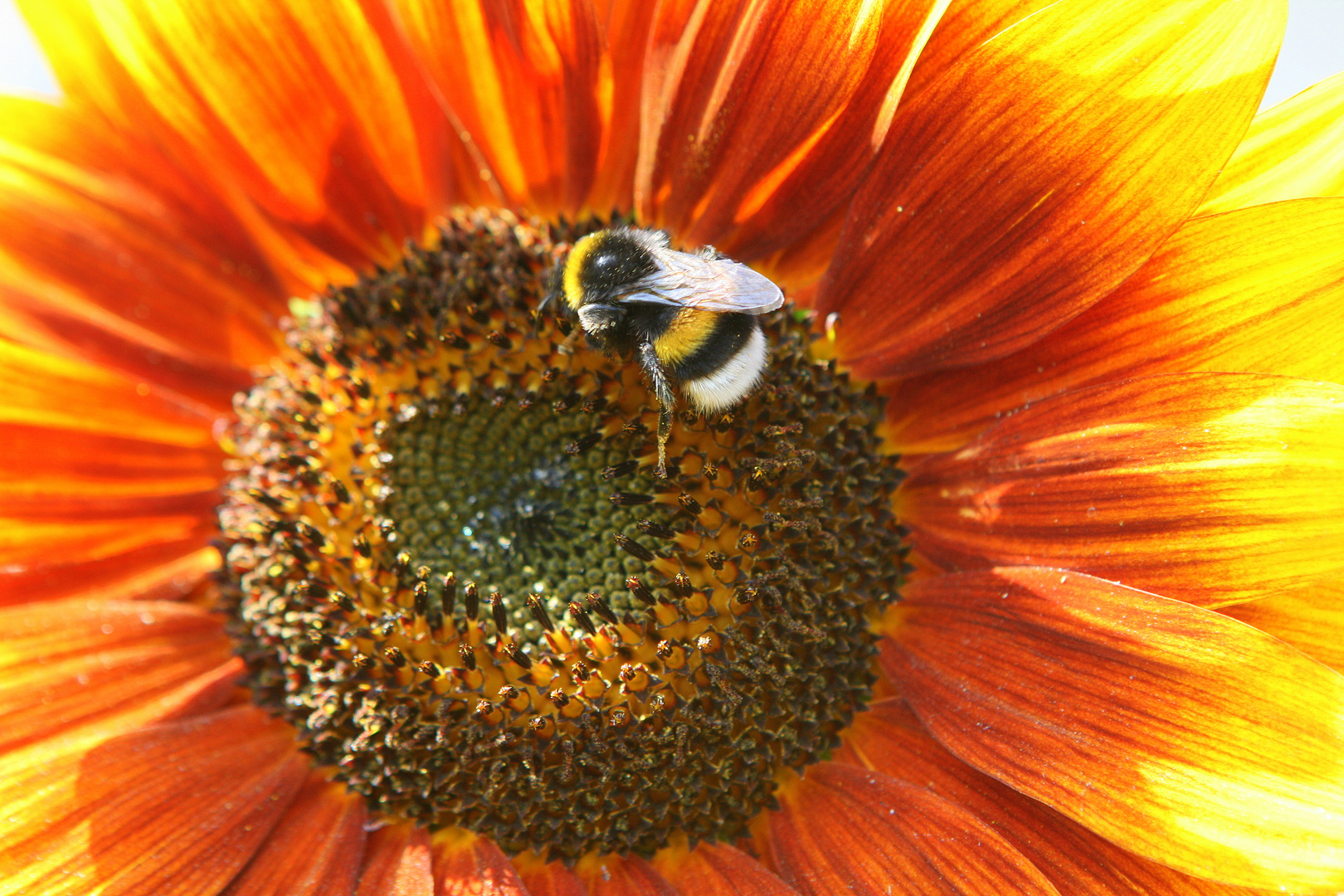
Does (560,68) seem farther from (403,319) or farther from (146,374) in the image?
(146,374)

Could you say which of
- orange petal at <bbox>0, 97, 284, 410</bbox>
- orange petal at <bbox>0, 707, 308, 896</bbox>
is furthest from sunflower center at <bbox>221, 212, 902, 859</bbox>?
orange petal at <bbox>0, 97, 284, 410</bbox>

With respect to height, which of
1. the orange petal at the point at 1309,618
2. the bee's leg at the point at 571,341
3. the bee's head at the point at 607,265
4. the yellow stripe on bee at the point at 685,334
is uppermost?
the bee's head at the point at 607,265

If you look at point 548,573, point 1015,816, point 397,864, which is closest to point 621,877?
point 397,864

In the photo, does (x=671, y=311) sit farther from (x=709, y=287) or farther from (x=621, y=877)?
(x=621, y=877)

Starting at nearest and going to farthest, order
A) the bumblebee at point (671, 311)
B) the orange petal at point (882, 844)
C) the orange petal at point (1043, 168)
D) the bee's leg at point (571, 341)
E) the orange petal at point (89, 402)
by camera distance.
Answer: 1. the orange petal at point (1043, 168)
2. the orange petal at point (882, 844)
3. the bumblebee at point (671, 311)
4. the bee's leg at point (571, 341)
5. the orange petal at point (89, 402)

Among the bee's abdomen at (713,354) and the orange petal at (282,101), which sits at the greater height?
the orange petal at (282,101)

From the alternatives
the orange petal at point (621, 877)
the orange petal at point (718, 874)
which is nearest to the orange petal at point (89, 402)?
the orange petal at point (621, 877)

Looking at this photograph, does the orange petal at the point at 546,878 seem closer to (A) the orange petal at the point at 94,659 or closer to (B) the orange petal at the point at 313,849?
(B) the orange petal at the point at 313,849
